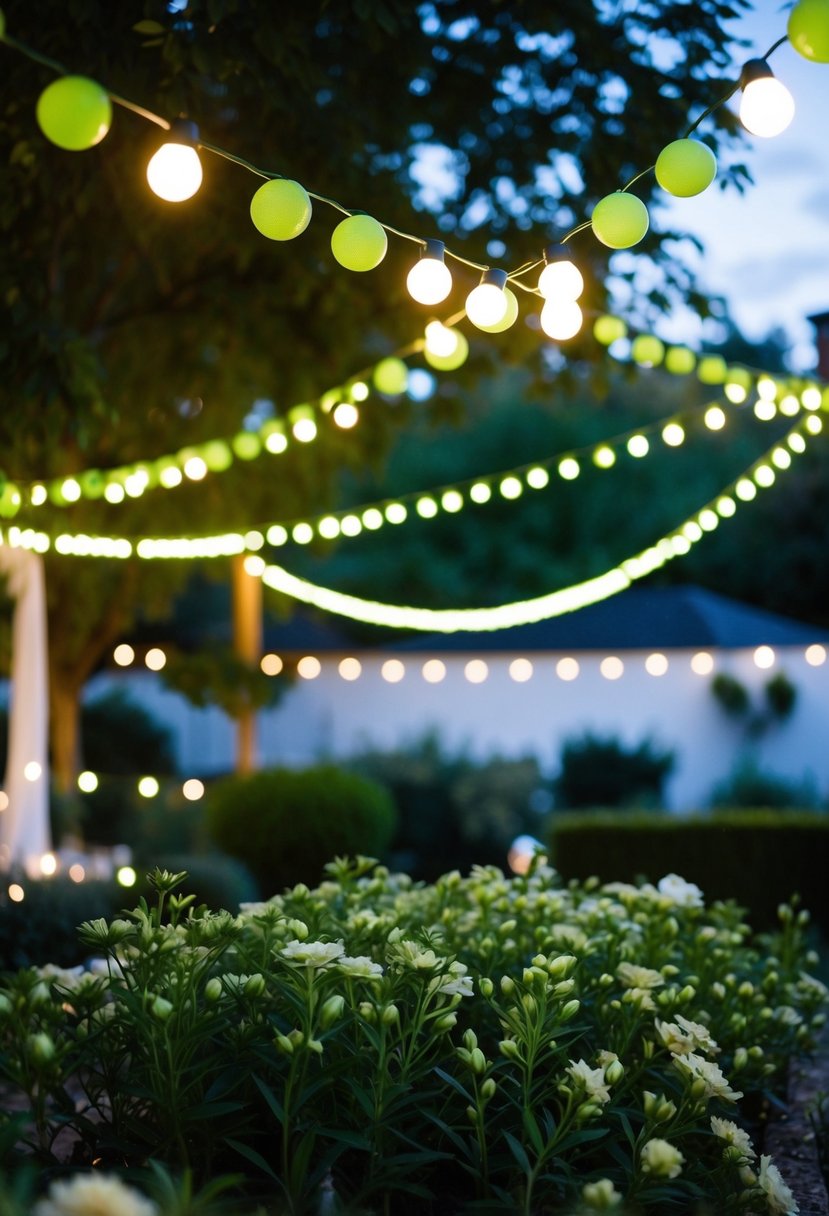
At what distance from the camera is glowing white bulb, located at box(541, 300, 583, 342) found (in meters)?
2.99

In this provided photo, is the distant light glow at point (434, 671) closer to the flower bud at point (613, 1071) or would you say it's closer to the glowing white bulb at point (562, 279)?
the glowing white bulb at point (562, 279)

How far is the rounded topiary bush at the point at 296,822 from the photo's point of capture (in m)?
8.12

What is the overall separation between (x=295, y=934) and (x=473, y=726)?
13.0 metres

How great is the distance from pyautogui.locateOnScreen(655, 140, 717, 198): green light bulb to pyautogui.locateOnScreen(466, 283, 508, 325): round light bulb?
0.48 meters

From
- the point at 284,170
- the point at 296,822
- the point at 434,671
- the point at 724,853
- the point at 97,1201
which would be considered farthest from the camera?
the point at 434,671

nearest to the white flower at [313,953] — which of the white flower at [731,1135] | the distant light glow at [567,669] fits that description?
the white flower at [731,1135]

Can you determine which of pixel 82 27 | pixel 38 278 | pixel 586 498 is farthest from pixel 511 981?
pixel 586 498

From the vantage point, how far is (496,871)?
337cm

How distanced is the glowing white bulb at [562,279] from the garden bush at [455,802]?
27.8 feet

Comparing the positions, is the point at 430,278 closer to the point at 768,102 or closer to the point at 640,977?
the point at 768,102

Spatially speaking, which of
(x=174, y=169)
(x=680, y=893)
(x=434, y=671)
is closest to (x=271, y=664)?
(x=434, y=671)

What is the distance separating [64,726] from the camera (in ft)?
33.0

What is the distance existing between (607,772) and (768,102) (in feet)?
37.4

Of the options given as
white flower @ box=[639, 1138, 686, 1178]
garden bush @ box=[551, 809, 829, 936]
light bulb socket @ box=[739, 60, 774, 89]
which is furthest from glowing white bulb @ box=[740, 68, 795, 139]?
garden bush @ box=[551, 809, 829, 936]
